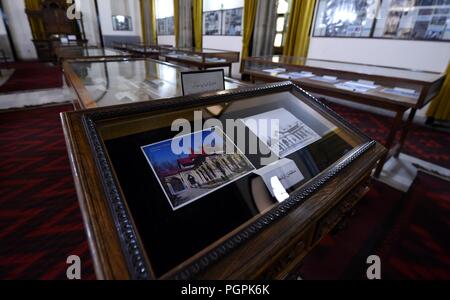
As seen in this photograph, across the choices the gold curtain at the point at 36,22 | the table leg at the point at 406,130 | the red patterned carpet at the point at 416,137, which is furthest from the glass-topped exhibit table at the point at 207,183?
the gold curtain at the point at 36,22

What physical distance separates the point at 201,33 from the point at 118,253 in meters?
8.51

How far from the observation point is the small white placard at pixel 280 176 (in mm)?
635

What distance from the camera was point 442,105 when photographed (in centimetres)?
361

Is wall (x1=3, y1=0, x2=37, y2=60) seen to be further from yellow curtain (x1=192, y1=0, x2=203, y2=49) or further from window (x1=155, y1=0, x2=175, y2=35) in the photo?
yellow curtain (x1=192, y1=0, x2=203, y2=49)

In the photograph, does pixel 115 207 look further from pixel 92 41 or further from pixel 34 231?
pixel 92 41

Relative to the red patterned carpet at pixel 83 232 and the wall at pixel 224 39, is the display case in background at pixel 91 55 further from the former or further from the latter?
the wall at pixel 224 39

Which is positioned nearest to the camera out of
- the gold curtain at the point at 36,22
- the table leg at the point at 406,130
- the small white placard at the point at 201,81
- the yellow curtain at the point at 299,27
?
the small white placard at the point at 201,81

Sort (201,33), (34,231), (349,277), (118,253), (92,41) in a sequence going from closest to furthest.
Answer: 1. (118,253)
2. (349,277)
3. (34,231)
4. (201,33)
5. (92,41)

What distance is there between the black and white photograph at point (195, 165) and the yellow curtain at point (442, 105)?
4.46 meters

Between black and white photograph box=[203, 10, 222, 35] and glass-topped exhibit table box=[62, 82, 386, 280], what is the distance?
7129mm

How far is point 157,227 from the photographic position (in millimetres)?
489

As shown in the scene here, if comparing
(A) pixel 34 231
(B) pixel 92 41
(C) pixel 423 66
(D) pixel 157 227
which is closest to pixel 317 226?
(D) pixel 157 227

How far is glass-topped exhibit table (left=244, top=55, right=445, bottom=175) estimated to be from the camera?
76.2 inches

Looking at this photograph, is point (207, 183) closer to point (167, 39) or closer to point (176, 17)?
point (176, 17)
